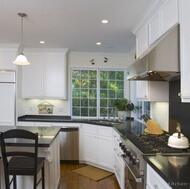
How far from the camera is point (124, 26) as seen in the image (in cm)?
309

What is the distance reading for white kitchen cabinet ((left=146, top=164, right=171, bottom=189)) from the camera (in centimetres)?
129

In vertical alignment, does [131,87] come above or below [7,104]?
above

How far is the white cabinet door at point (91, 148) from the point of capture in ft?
13.1

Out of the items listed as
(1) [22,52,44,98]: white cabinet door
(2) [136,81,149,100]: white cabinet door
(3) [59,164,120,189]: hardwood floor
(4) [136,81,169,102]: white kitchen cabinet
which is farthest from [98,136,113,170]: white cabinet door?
(1) [22,52,44,98]: white cabinet door

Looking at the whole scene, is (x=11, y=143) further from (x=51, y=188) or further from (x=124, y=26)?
(x=124, y=26)

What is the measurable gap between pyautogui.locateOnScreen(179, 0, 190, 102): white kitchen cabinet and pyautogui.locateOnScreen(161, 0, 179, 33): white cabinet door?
0.20m

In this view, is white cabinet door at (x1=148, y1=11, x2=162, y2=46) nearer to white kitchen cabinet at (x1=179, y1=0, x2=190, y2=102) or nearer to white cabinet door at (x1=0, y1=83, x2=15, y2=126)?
white kitchen cabinet at (x1=179, y1=0, x2=190, y2=102)

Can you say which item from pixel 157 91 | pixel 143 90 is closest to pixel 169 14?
pixel 157 91

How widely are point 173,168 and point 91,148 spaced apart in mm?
2841

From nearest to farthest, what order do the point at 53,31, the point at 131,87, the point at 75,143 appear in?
the point at 53,31 < the point at 75,143 < the point at 131,87

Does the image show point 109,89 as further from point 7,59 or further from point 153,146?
point 153,146

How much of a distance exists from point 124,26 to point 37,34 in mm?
1583

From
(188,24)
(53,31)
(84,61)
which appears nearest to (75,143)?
(84,61)

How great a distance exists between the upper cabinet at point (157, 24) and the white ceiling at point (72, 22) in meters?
0.15
